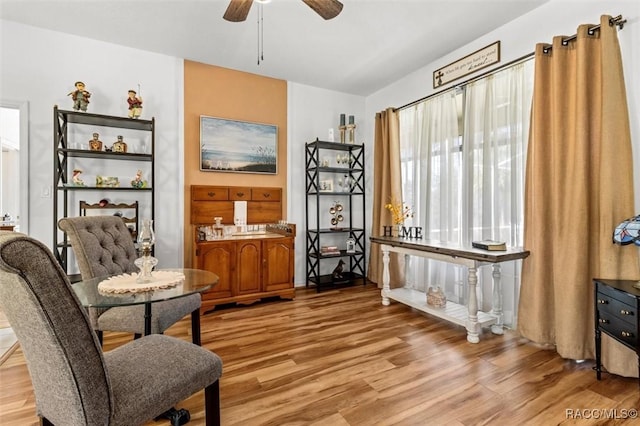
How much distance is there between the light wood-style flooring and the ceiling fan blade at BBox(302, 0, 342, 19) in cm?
247

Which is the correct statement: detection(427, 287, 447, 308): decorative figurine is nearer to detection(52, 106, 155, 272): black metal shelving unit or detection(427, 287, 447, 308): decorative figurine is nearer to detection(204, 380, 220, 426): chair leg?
detection(204, 380, 220, 426): chair leg

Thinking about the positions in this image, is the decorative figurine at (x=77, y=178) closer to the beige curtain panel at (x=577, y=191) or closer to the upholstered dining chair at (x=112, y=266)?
the upholstered dining chair at (x=112, y=266)

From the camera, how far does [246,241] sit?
3527 mm

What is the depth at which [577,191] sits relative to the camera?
2.24 m

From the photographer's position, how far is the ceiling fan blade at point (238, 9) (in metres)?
2.02

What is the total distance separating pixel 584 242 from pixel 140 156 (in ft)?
13.1

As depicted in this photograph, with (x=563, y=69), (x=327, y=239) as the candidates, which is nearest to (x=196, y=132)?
(x=327, y=239)

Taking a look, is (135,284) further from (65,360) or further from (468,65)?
(468,65)

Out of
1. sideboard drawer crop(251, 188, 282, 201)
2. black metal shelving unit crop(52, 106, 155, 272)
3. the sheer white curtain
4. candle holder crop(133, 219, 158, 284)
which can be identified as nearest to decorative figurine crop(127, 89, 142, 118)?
black metal shelving unit crop(52, 106, 155, 272)

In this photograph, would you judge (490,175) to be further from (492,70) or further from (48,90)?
(48,90)

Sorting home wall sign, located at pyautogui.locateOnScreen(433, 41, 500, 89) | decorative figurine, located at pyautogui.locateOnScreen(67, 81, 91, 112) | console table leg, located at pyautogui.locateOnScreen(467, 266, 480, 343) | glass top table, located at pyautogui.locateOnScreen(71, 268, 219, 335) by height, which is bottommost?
console table leg, located at pyautogui.locateOnScreen(467, 266, 480, 343)

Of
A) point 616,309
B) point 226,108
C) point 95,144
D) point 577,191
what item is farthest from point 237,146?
point 616,309

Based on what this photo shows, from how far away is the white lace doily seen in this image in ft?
5.05

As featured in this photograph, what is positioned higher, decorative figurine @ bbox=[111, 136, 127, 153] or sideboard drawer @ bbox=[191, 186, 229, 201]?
decorative figurine @ bbox=[111, 136, 127, 153]
